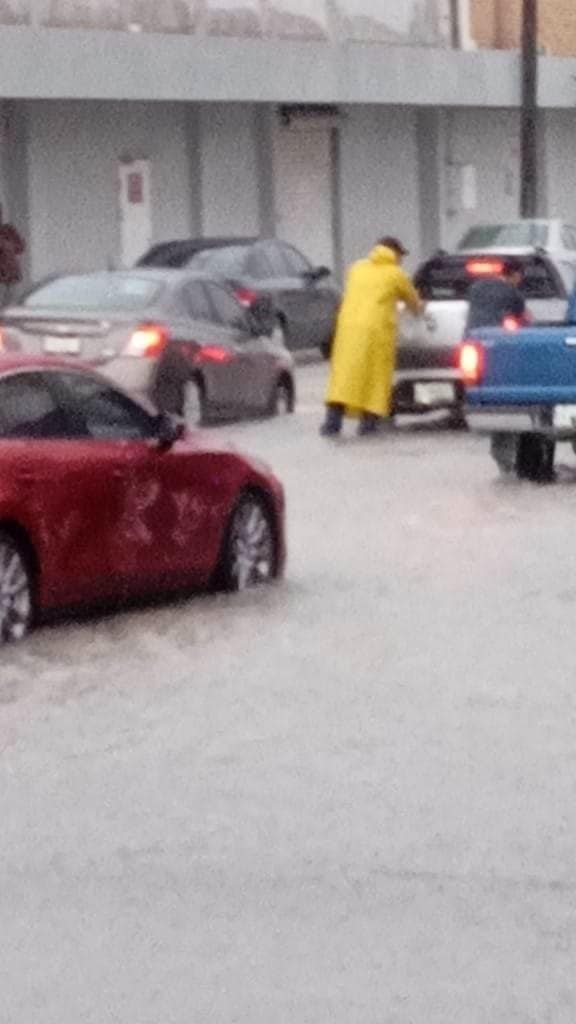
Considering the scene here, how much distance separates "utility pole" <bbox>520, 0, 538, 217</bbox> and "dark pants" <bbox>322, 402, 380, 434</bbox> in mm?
23007

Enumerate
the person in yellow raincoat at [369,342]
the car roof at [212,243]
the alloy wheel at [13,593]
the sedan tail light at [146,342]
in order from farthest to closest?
the car roof at [212,243]
the person in yellow raincoat at [369,342]
the sedan tail light at [146,342]
the alloy wheel at [13,593]

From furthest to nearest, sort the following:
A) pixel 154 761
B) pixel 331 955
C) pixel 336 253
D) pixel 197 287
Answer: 1. pixel 336 253
2. pixel 197 287
3. pixel 154 761
4. pixel 331 955

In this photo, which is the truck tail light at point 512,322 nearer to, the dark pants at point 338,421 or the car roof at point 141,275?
the dark pants at point 338,421

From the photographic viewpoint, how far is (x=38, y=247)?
44.1m

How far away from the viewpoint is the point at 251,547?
674 inches

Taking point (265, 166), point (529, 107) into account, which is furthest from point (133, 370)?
point (529, 107)

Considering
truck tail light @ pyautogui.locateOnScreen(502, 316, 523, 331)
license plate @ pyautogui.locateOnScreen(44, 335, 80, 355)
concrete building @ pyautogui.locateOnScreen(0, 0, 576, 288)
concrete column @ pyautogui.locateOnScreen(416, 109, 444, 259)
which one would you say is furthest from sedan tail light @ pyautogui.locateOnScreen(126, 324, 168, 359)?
concrete column @ pyautogui.locateOnScreen(416, 109, 444, 259)

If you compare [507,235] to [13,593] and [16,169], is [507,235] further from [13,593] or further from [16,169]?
[13,593]

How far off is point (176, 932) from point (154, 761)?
115 inches

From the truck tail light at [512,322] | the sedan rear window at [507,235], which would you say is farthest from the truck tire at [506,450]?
the sedan rear window at [507,235]

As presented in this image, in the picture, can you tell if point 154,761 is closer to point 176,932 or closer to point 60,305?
point 176,932

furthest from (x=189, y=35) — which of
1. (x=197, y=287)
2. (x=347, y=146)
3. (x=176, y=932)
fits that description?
(x=176, y=932)

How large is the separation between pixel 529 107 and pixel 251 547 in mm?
35803

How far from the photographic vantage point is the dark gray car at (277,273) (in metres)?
38.1
